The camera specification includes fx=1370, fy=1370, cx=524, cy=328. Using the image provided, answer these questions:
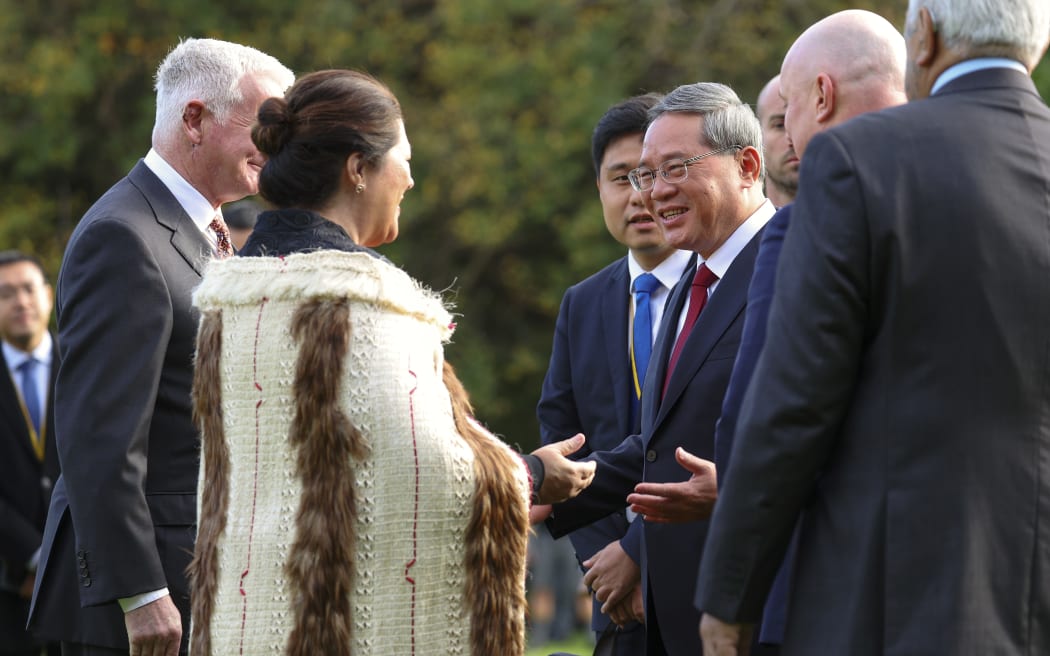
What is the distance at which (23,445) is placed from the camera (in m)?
7.02

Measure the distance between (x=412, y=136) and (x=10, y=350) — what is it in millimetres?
6345

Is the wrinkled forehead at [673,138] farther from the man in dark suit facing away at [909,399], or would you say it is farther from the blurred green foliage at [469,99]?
the blurred green foliage at [469,99]

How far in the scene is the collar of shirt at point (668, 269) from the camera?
529cm

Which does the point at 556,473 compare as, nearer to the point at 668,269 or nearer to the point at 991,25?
the point at 991,25

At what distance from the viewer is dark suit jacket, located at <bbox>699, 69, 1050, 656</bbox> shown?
2.78 meters

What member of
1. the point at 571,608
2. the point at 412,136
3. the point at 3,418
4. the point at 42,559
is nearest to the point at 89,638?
the point at 42,559

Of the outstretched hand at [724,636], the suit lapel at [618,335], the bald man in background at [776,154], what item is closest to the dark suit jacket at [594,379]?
the suit lapel at [618,335]

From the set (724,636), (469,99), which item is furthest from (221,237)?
(469,99)

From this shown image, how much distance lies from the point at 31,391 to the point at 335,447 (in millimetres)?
4569

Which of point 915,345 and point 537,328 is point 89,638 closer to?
point 915,345

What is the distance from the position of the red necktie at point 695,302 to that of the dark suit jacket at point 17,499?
3888mm

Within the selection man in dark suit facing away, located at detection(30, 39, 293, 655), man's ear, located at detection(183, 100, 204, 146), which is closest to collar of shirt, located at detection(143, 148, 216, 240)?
man in dark suit facing away, located at detection(30, 39, 293, 655)

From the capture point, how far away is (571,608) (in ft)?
47.0

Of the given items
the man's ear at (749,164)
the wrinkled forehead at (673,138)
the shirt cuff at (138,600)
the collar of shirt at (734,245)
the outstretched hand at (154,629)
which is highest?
the wrinkled forehead at (673,138)
